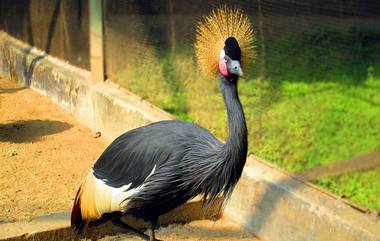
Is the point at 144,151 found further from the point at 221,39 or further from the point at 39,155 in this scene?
the point at 39,155

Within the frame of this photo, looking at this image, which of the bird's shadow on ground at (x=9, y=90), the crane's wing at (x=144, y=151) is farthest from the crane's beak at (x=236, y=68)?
the bird's shadow on ground at (x=9, y=90)

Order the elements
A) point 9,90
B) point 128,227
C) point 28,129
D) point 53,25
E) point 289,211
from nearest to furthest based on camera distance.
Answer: point 128,227 < point 289,211 < point 28,129 < point 53,25 < point 9,90

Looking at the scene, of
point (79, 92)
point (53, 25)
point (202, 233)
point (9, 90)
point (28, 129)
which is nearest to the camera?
point (202, 233)

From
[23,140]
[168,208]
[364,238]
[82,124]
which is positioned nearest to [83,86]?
[82,124]

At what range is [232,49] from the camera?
3061mm

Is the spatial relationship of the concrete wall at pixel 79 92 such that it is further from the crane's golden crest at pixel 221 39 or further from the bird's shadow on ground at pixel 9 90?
the crane's golden crest at pixel 221 39

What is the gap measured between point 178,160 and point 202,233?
109 centimetres

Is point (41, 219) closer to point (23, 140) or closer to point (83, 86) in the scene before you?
point (23, 140)

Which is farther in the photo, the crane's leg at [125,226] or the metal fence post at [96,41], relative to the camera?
the metal fence post at [96,41]

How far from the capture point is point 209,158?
3.24 metres

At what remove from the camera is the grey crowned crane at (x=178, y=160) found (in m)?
3.09

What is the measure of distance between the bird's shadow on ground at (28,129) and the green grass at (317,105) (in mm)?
1948

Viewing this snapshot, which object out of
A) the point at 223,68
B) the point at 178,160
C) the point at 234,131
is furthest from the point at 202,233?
the point at 223,68

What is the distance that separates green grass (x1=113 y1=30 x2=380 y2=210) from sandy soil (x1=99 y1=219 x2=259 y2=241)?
548 mm
